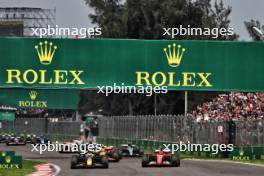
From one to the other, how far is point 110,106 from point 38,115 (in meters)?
16.7

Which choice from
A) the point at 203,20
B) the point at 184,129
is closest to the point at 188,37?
the point at 203,20

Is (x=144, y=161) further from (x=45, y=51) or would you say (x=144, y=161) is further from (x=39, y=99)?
(x=39, y=99)

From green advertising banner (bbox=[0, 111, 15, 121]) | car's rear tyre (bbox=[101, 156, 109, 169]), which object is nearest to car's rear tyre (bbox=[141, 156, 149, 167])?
car's rear tyre (bbox=[101, 156, 109, 169])

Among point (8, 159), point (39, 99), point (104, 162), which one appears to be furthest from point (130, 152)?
point (39, 99)

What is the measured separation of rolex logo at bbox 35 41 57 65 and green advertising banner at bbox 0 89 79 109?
30.2 metres

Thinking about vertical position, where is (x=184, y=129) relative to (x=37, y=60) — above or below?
below

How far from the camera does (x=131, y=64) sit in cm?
3519

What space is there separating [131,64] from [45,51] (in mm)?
3942

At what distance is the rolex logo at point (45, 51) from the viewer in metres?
34.7

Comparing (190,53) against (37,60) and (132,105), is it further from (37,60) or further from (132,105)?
(132,105)

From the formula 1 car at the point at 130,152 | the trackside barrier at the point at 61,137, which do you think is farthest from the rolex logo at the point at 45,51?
the trackside barrier at the point at 61,137

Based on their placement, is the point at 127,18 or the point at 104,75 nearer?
the point at 104,75

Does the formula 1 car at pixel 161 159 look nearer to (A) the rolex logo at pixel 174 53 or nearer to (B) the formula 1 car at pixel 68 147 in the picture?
(A) the rolex logo at pixel 174 53

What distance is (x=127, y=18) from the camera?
236 feet
